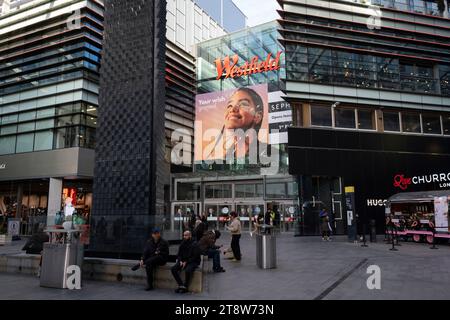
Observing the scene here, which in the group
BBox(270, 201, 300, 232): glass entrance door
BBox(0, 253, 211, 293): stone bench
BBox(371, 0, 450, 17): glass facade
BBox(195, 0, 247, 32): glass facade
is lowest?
BBox(0, 253, 211, 293): stone bench

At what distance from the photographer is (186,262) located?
882 centimetres

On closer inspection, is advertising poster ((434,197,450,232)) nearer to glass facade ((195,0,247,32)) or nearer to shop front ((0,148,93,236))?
shop front ((0,148,93,236))

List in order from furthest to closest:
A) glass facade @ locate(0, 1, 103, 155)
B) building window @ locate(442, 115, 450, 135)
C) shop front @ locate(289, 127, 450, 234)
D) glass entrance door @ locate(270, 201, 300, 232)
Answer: glass facade @ locate(0, 1, 103, 155), glass entrance door @ locate(270, 201, 300, 232), building window @ locate(442, 115, 450, 135), shop front @ locate(289, 127, 450, 234)

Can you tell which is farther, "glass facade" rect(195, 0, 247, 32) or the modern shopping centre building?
"glass facade" rect(195, 0, 247, 32)

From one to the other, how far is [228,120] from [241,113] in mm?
1508

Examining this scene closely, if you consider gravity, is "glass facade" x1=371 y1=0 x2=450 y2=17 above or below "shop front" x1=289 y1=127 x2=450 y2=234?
above

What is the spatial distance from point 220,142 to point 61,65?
16.2 meters

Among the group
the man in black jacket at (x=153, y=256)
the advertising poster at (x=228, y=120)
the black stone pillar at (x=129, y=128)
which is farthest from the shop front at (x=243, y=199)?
the man in black jacket at (x=153, y=256)

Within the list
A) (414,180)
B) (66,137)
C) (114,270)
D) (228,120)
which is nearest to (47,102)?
(66,137)

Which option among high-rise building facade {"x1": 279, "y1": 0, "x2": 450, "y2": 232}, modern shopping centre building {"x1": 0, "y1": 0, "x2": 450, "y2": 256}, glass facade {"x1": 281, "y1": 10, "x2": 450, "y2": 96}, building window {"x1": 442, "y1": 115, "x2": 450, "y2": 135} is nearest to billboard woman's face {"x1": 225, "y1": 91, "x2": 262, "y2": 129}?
modern shopping centre building {"x1": 0, "y1": 0, "x2": 450, "y2": 256}

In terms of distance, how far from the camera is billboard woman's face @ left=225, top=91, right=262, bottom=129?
121ft

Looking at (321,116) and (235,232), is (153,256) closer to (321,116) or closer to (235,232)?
(235,232)

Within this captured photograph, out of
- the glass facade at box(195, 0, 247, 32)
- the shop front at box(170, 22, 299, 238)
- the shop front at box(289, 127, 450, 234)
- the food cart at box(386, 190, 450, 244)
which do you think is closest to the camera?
the food cart at box(386, 190, 450, 244)

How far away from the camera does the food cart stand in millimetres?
19312
